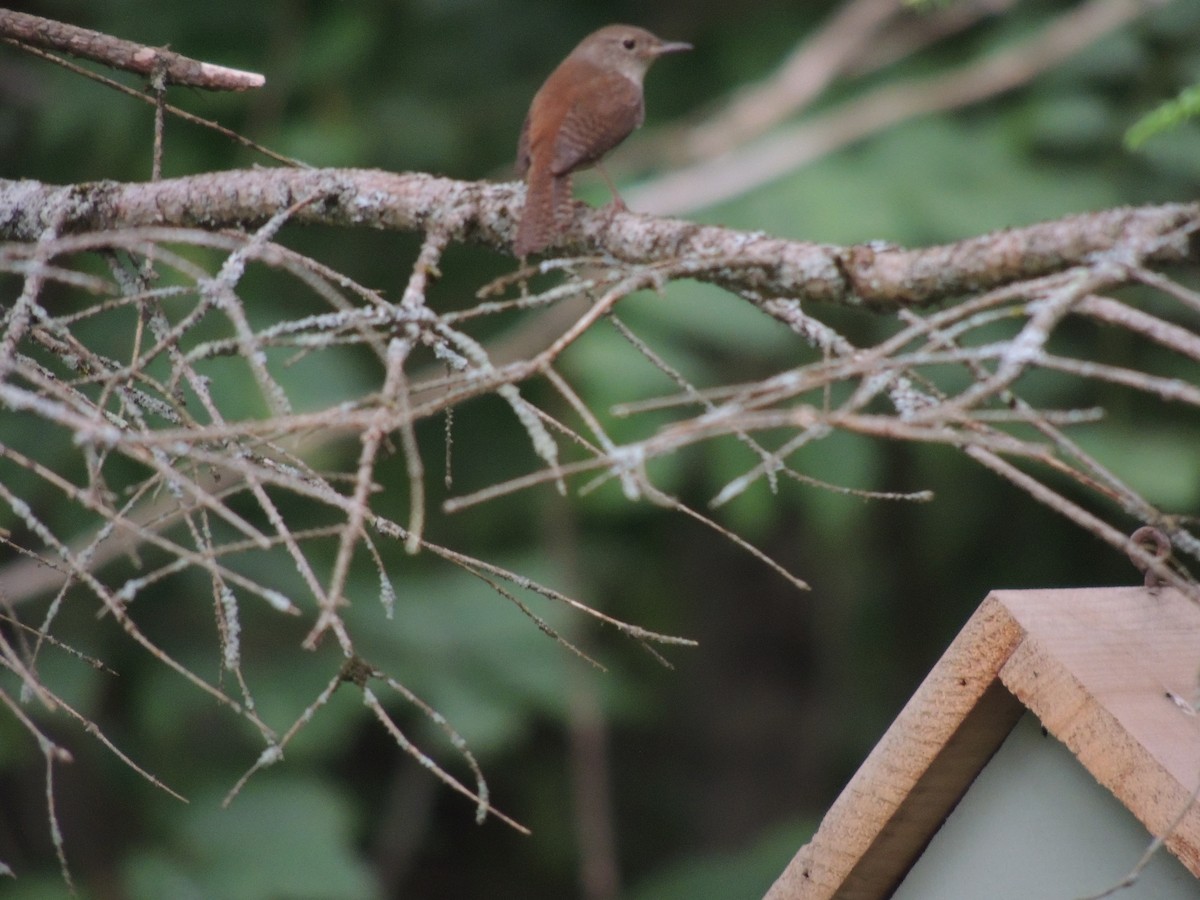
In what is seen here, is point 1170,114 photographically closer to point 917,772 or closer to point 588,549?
point 917,772

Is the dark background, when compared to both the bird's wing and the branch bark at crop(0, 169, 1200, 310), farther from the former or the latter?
the branch bark at crop(0, 169, 1200, 310)

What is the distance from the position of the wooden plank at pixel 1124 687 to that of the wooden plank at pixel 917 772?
43 mm

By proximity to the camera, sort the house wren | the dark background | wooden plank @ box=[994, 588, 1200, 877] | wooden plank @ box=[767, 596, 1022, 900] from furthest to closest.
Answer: the dark background → the house wren → wooden plank @ box=[767, 596, 1022, 900] → wooden plank @ box=[994, 588, 1200, 877]

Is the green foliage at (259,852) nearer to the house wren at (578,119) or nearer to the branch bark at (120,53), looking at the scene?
the house wren at (578,119)

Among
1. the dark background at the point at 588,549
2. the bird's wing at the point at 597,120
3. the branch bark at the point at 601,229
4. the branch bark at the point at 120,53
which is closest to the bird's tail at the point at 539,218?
the branch bark at the point at 601,229

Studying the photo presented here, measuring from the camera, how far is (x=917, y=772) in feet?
5.13

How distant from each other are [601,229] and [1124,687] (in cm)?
87

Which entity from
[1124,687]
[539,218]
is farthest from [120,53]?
[1124,687]

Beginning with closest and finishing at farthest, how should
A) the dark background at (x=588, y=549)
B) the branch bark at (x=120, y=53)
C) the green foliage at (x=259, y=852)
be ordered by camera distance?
the branch bark at (x=120, y=53), the green foliage at (x=259, y=852), the dark background at (x=588, y=549)

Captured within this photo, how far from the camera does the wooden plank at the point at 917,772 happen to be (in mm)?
1526

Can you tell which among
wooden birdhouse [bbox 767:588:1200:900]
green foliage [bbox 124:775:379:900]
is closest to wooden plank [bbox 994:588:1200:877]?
wooden birdhouse [bbox 767:588:1200:900]

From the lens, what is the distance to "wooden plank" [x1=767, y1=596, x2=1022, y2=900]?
1526 millimetres

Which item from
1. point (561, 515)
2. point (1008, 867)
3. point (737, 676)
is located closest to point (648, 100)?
point (561, 515)

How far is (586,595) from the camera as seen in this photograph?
472 cm
